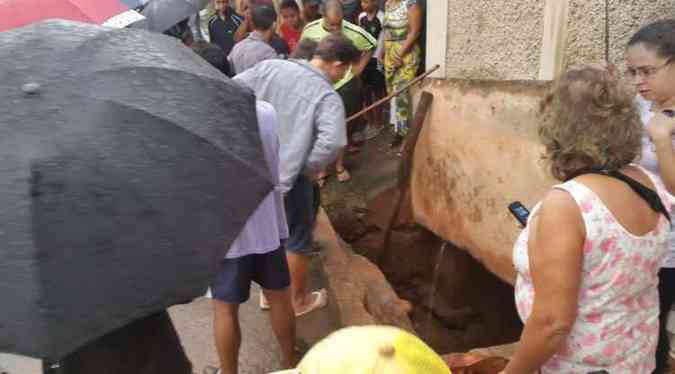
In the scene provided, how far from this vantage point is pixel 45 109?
112cm

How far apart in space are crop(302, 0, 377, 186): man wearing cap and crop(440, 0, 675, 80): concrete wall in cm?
126

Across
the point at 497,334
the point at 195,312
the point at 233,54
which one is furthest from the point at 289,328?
the point at 497,334

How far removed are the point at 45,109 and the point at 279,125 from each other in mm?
1800

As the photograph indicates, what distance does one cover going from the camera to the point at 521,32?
3562mm

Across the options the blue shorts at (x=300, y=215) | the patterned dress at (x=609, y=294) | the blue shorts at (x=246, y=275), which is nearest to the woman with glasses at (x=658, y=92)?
the patterned dress at (x=609, y=294)

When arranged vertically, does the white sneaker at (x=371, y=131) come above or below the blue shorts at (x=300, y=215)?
below

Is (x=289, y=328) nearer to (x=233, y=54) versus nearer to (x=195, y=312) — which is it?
(x=195, y=312)

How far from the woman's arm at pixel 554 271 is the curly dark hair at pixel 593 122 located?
0.13m

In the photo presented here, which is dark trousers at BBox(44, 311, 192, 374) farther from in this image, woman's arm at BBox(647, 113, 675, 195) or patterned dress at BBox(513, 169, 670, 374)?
woman's arm at BBox(647, 113, 675, 195)

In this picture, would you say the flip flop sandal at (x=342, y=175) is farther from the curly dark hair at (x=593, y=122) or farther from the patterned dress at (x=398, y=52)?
the curly dark hair at (x=593, y=122)

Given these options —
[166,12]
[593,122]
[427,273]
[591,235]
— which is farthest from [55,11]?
[427,273]

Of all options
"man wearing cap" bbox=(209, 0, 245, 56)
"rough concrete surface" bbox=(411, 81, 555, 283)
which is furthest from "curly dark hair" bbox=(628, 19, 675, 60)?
"man wearing cap" bbox=(209, 0, 245, 56)

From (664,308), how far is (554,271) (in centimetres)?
112

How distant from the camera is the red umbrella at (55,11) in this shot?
312cm
